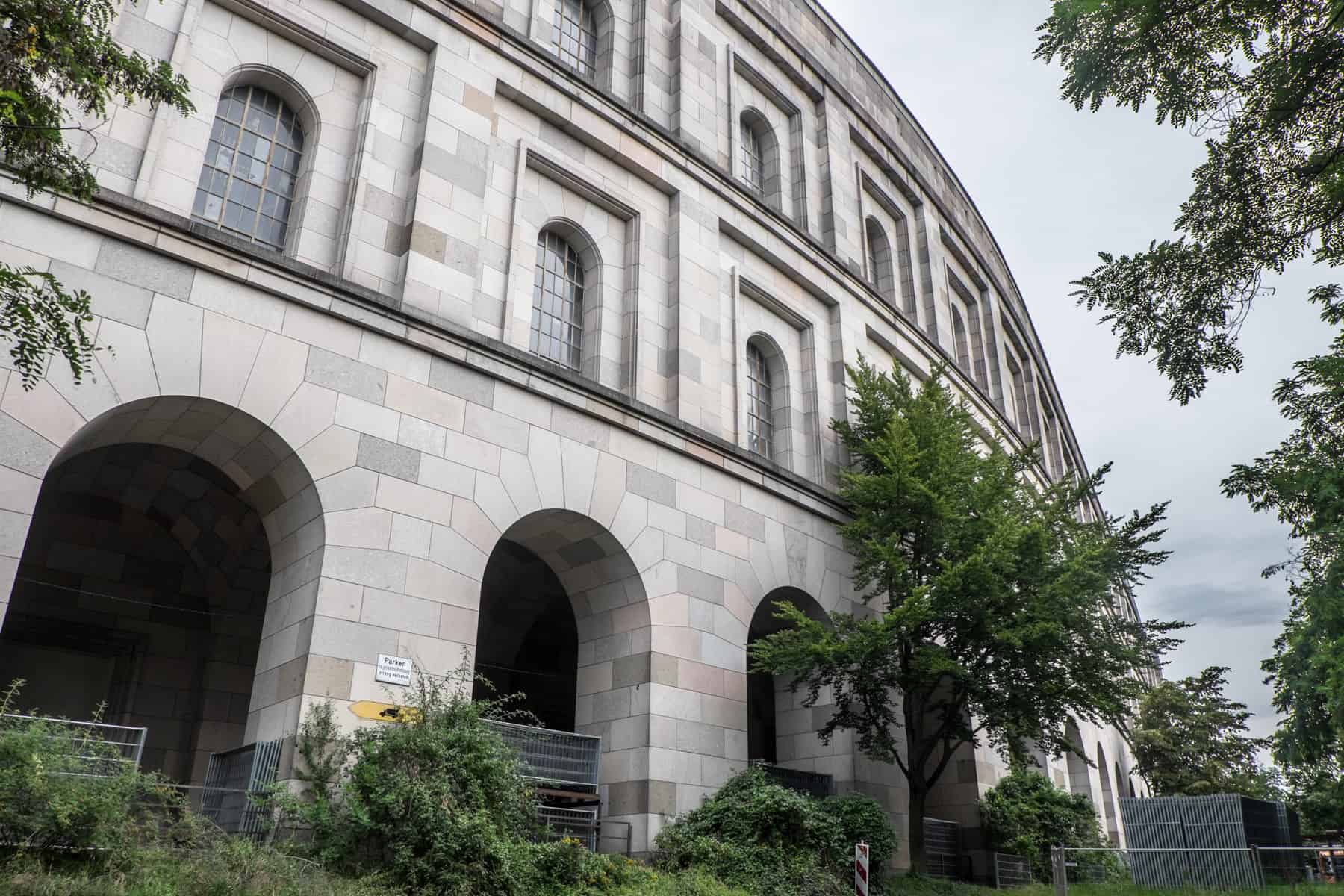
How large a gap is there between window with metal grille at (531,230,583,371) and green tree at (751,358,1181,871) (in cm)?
625

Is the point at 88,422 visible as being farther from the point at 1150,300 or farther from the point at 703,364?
the point at 1150,300

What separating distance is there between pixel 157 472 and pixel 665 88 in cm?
1375

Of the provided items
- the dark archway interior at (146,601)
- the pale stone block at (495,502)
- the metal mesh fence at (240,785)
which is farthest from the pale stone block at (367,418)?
the metal mesh fence at (240,785)

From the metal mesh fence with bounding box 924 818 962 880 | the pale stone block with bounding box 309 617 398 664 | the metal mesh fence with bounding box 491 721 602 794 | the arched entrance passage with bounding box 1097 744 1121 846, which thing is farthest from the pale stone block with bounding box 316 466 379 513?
the arched entrance passage with bounding box 1097 744 1121 846

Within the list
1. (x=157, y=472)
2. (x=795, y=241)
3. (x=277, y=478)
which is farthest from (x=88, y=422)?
(x=795, y=241)

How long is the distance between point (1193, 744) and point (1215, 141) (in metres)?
42.7

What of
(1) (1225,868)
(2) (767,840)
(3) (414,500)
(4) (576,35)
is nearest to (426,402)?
(3) (414,500)

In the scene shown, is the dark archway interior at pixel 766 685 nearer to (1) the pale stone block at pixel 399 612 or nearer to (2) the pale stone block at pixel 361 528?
(1) the pale stone block at pixel 399 612

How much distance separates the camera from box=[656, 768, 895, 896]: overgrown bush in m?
14.6

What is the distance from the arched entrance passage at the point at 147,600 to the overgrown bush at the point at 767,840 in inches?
304

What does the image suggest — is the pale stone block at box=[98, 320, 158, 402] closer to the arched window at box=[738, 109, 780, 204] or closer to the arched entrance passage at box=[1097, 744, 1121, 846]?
the arched window at box=[738, 109, 780, 204]

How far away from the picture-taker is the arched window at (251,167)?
15195 millimetres

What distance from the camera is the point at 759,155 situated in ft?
88.1

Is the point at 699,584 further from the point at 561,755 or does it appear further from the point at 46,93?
the point at 46,93
